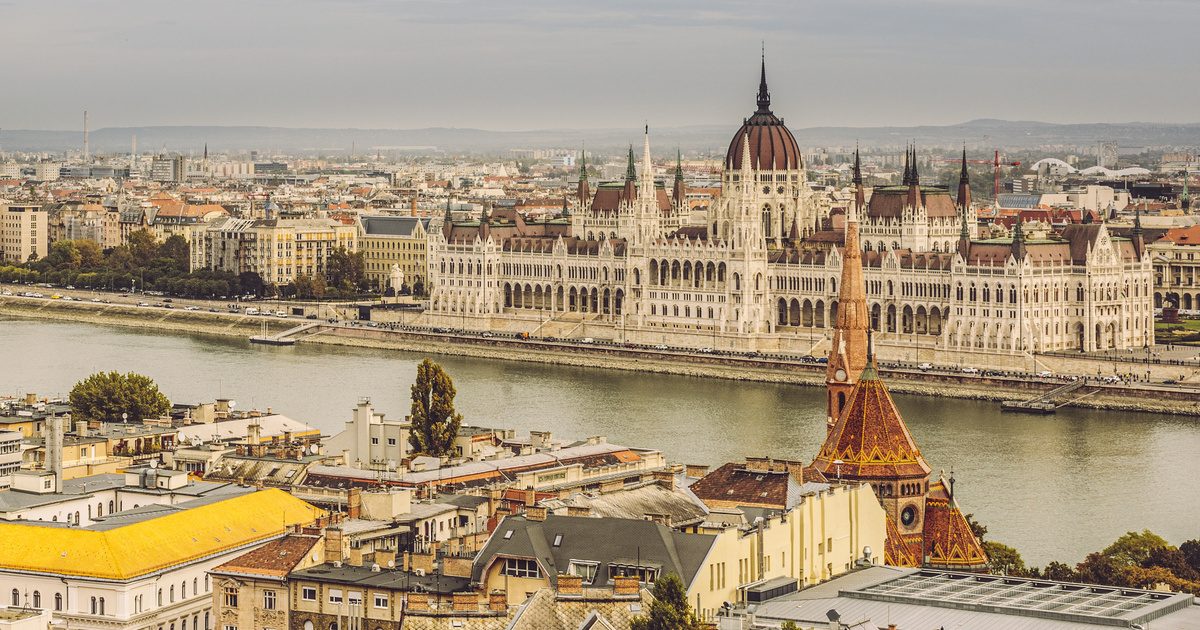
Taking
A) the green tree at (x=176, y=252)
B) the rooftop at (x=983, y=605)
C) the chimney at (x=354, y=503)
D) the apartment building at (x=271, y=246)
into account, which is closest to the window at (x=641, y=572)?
the rooftop at (x=983, y=605)

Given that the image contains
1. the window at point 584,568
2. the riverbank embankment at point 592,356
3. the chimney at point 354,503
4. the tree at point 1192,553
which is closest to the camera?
the window at point 584,568

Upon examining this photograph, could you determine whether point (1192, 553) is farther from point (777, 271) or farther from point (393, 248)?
point (393, 248)

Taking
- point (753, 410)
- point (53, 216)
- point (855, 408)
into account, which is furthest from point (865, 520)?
point (53, 216)

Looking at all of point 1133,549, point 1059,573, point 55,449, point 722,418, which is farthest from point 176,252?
point 1059,573

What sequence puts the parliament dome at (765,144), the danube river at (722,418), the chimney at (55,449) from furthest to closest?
the parliament dome at (765,144) → the danube river at (722,418) → the chimney at (55,449)

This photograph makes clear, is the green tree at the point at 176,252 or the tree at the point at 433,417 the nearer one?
the tree at the point at 433,417

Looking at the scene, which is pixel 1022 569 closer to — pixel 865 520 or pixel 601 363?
pixel 865 520

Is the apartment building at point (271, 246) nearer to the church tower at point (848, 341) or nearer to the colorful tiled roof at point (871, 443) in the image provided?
the church tower at point (848, 341)
